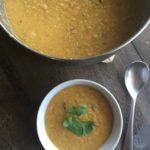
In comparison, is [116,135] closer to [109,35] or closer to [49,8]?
[109,35]

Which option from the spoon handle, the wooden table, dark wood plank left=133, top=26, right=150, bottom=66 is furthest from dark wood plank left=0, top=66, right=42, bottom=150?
dark wood plank left=133, top=26, right=150, bottom=66

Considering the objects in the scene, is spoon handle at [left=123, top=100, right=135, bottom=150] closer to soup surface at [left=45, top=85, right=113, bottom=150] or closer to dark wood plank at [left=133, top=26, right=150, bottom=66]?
soup surface at [left=45, top=85, right=113, bottom=150]

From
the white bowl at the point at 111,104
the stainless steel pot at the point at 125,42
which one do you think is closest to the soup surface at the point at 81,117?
the white bowl at the point at 111,104

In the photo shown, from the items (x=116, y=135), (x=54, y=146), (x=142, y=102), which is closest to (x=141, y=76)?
(x=142, y=102)

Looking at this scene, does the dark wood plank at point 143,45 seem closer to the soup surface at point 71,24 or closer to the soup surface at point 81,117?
the soup surface at point 71,24

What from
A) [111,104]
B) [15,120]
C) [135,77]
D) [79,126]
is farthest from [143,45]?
[15,120]

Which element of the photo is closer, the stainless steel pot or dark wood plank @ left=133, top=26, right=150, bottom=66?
the stainless steel pot
